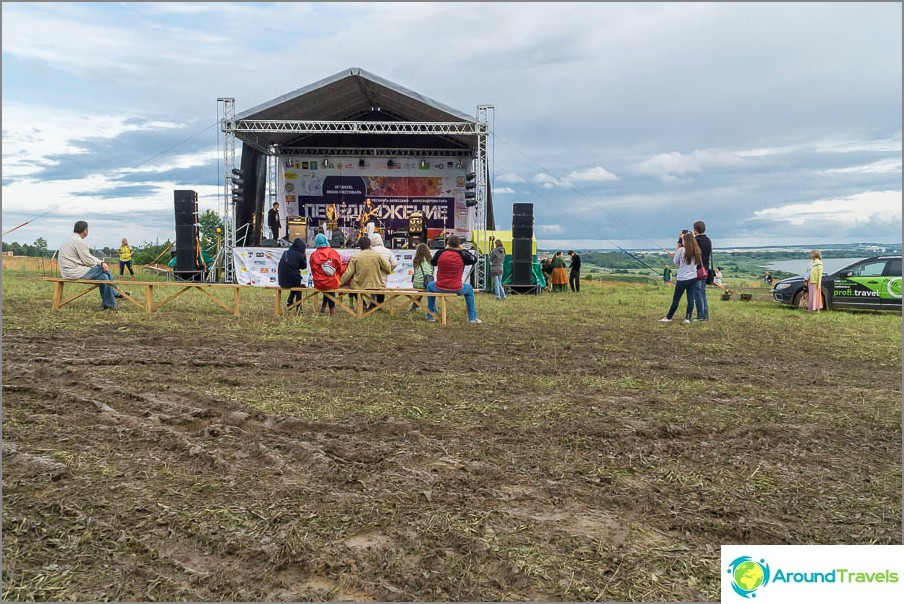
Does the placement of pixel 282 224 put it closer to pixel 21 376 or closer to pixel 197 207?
pixel 197 207

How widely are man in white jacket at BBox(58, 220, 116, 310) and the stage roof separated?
7.39 meters

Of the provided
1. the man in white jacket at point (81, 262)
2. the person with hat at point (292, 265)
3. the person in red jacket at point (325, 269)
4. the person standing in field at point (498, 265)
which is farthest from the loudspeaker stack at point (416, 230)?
the man in white jacket at point (81, 262)

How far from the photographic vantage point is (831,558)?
2160 millimetres

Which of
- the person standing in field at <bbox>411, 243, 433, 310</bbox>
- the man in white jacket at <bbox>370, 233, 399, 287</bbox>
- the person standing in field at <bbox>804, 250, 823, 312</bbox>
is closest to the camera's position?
the man in white jacket at <bbox>370, 233, 399, 287</bbox>

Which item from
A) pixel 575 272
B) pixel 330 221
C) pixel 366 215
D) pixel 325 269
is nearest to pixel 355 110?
pixel 366 215

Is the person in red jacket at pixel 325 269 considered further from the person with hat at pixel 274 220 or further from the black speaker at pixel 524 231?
the person with hat at pixel 274 220

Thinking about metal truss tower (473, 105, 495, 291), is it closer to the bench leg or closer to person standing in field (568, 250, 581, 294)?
person standing in field (568, 250, 581, 294)

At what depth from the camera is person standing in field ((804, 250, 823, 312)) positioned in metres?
13.1

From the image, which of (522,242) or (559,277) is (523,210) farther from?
(559,277)

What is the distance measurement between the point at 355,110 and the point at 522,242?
697 centimetres

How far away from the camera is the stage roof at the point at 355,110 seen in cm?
1680

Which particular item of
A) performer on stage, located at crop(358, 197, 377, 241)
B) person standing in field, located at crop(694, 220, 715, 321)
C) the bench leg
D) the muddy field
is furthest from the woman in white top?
performer on stage, located at crop(358, 197, 377, 241)

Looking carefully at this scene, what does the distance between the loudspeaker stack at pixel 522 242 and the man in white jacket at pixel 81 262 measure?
971 centimetres

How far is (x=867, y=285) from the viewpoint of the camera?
1341cm
